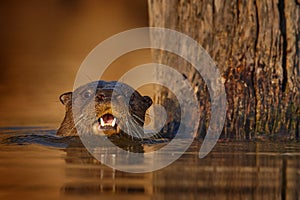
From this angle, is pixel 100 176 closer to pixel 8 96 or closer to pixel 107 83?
pixel 107 83

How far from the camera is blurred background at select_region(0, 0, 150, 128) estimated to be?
10555 mm

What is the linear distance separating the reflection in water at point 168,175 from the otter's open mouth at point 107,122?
22 cm

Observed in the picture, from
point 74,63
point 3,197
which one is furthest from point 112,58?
point 3,197

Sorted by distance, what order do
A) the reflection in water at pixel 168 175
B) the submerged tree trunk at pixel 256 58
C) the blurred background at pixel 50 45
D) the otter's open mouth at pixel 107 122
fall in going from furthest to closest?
the blurred background at pixel 50 45
the submerged tree trunk at pixel 256 58
the otter's open mouth at pixel 107 122
the reflection in water at pixel 168 175

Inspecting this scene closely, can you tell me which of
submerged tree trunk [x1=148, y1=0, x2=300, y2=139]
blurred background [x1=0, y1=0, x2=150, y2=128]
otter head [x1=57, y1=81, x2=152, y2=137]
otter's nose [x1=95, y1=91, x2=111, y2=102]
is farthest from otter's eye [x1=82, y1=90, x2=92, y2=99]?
blurred background [x1=0, y1=0, x2=150, y2=128]

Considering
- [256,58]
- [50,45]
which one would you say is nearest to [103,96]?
[256,58]

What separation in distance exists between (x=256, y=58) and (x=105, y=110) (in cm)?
114

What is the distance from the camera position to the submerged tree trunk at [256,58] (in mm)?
7184

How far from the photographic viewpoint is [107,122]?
7.07 meters

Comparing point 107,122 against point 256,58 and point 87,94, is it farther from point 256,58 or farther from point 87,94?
point 256,58

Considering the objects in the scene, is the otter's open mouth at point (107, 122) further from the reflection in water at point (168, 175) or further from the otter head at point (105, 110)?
the reflection in water at point (168, 175)

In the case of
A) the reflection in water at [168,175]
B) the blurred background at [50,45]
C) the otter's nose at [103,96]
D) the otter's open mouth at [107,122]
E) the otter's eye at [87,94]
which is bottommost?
the reflection in water at [168,175]

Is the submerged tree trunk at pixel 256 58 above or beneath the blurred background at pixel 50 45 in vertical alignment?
beneath

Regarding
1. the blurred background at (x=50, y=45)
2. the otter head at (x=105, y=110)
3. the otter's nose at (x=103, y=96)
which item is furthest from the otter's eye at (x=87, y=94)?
the blurred background at (x=50, y=45)
